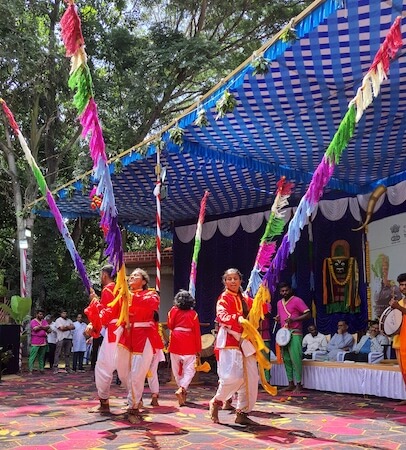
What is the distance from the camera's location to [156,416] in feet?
20.0

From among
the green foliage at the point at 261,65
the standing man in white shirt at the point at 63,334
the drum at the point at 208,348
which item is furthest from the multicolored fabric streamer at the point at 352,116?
the standing man in white shirt at the point at 63,334

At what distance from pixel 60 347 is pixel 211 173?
5.28 metres

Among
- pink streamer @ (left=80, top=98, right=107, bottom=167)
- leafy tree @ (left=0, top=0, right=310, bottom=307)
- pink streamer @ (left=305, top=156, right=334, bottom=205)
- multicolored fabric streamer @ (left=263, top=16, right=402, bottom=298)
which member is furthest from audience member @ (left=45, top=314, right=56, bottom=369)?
pink streamer @ (left=305, top=156, right=334, bottom=205)

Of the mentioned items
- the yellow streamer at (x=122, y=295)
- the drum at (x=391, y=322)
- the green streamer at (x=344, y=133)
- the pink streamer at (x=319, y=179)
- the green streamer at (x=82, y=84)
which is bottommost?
the drum at (x=391, y=322)

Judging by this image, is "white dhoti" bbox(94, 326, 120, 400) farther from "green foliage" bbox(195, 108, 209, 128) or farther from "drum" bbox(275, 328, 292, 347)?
"drum" bbox(275, 328, 292, 347)

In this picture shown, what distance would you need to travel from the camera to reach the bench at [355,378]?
761 cm

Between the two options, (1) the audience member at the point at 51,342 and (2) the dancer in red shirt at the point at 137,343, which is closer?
(2) the dancer in red shirt at the point at 137,343

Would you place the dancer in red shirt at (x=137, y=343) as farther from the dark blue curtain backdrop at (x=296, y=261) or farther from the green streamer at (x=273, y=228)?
the dark blue curtain backdrop at (x=296, y=261)

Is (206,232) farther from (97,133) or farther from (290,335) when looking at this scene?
(97,133)

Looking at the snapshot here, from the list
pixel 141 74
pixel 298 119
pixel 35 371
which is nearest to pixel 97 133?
pixel 298 119

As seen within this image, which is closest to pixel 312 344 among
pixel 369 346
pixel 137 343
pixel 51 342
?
pixel 369 346

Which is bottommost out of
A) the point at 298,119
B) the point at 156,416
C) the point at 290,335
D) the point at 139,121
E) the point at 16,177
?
the point at 156,416

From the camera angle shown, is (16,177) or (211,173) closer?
(211,173)

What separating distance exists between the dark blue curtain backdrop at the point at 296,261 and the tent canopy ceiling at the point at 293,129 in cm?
77
